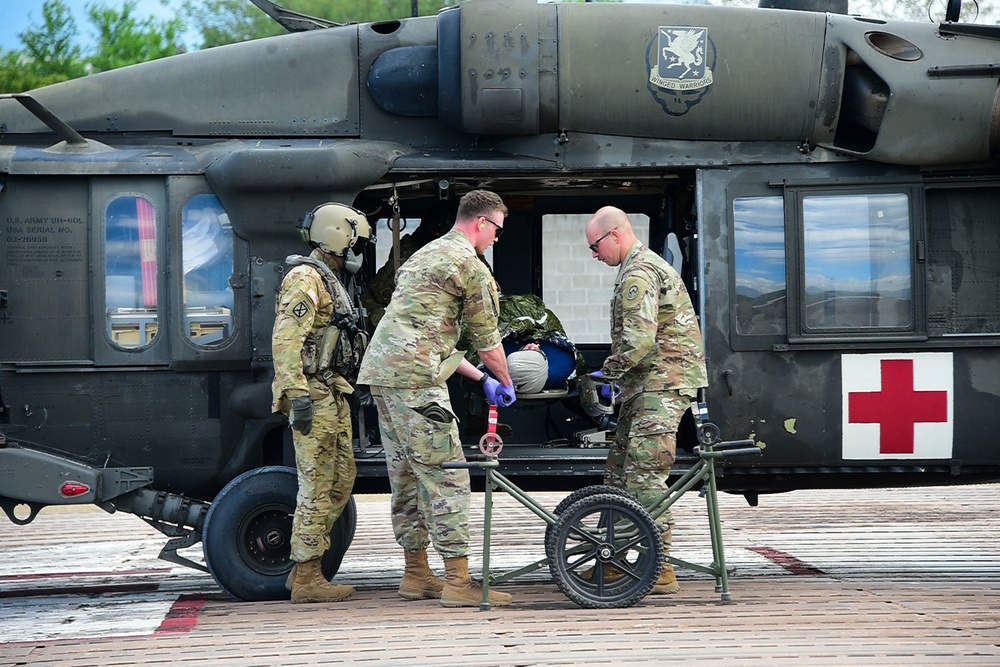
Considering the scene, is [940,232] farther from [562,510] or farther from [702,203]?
[562,510]

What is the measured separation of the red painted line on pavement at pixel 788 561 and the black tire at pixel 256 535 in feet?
10.1

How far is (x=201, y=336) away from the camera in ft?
25.0

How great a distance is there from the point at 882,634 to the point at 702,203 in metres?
2.87

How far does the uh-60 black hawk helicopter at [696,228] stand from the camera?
298 inches

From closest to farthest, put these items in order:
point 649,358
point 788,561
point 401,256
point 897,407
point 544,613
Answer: point 544,613 < point 649,358 < point 897,407 < point 401,256 < point 788,561

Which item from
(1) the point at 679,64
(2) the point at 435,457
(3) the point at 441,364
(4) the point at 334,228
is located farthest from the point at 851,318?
(4) the point at 334,228

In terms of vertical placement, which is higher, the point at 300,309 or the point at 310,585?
the point at 300,309

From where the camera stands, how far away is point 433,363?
6.84 m

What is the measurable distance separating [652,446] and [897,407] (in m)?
1.65

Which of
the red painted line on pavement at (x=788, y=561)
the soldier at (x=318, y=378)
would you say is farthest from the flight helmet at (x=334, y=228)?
the red painted line on pavement at (x=788, y=561)

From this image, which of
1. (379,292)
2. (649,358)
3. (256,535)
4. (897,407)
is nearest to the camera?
(649,358)

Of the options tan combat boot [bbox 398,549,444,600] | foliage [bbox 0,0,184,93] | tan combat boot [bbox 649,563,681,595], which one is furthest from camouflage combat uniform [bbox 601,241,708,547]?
foliage [bbox 0,0,184,93]

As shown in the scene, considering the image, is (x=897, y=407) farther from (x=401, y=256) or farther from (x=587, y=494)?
(x=401, y=256)

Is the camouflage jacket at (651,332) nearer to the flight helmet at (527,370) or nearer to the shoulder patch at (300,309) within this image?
the flight helmet at (527,370)
